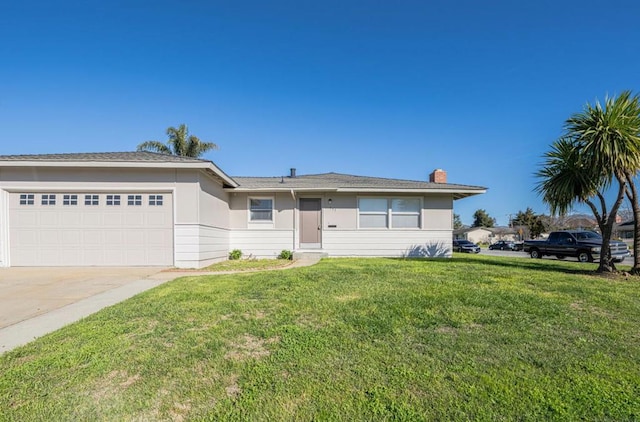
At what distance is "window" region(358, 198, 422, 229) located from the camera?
13.8 metres

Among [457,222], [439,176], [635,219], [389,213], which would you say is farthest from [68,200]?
[457,222]

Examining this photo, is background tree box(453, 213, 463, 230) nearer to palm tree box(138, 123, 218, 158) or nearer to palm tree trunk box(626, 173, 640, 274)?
palm tree box(138, 123, 218, 158)

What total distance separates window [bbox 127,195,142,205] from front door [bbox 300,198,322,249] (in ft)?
19.9

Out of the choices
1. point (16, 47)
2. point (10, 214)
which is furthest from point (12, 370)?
point (16, 47)

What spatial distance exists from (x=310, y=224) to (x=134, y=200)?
21.7 feet

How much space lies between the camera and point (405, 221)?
13.9 m

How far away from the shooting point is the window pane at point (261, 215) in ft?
44.4

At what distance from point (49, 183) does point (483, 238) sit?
62797mm

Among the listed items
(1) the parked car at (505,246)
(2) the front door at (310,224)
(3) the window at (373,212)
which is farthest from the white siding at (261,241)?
(1) the parked car at (505,246)

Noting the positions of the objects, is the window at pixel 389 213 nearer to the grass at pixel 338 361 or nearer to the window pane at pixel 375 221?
the window pane at pixel 375 221

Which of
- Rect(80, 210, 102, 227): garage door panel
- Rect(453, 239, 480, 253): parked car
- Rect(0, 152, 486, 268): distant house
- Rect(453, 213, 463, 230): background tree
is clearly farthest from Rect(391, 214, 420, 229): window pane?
Rect(453, 213, 463, 230): background tree

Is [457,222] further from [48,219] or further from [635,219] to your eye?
[48,219]

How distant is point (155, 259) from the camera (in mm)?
10203

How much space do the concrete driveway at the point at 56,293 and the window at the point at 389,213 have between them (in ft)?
26.1
